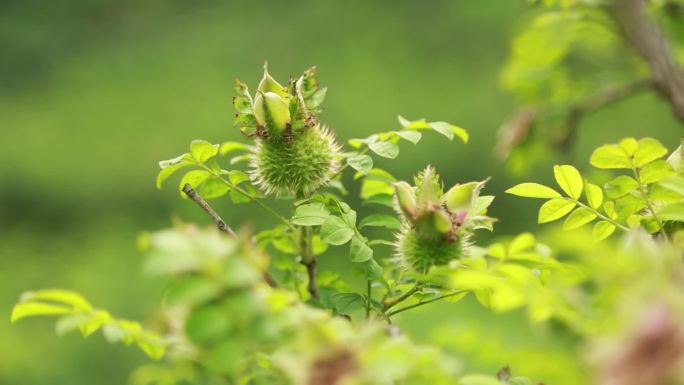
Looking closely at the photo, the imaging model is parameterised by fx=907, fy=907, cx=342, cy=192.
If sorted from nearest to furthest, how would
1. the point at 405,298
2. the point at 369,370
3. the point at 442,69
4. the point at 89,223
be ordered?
the point at 369,370
the point at 405,298
the point at 89,223
the point at 442,69

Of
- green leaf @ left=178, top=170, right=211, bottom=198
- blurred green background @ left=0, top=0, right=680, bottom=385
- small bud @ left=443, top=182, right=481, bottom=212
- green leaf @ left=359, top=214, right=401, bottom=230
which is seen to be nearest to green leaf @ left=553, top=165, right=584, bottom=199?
small bud @ left=443, top=182, right=481, bottom=212

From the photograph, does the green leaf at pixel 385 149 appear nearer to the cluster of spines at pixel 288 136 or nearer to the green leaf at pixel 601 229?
the cluster of spines at pixel 288 136

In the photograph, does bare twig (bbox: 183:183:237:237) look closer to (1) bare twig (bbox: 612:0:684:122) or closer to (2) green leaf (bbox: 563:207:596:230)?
(2) green leaf (bbox: 563:207:596:230)

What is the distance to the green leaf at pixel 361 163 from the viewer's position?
3.54ft

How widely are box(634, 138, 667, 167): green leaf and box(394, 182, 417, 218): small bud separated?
25 centimetres

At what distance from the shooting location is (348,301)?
105 cm

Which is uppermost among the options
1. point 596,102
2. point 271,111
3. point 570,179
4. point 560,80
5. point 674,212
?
point 271,111

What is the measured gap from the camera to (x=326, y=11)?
5832 millimetres

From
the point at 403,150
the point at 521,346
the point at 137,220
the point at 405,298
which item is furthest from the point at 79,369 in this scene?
the point at 521,346

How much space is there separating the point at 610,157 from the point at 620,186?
5 centimetres

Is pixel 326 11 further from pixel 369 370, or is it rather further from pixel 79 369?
pixel 369 370

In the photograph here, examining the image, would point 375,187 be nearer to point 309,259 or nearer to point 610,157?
point 309,259

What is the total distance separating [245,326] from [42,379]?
3737 mm

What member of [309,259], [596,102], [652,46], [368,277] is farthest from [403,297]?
[596,102]
